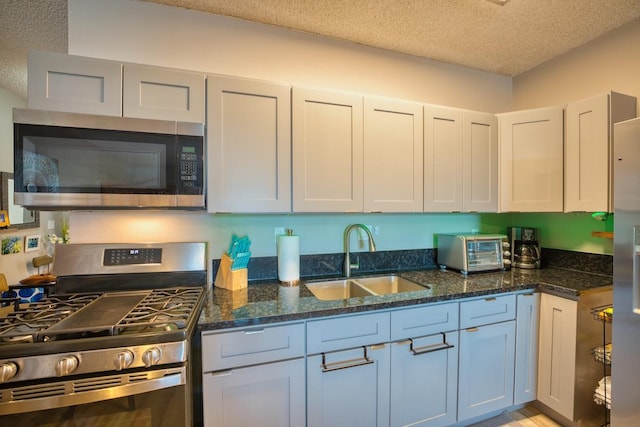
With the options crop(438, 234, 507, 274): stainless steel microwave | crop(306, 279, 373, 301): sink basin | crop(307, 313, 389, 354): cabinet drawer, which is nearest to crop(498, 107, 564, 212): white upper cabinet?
crop(438, 234, 507, 274): stainless steel microwave

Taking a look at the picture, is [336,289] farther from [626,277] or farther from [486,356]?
[626,277]

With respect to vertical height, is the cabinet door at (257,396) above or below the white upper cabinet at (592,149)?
below

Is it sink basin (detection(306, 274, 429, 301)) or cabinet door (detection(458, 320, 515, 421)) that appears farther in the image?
sink basin (detection(306, 274, 429, 301))

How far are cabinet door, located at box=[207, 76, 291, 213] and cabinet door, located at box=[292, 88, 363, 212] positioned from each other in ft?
0.23

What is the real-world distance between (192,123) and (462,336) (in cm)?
186

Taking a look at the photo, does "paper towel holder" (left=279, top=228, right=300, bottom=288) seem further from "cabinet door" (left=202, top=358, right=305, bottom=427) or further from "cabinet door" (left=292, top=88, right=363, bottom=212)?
"cabinet door" (left=202, top=358, right=305, bottom=427)

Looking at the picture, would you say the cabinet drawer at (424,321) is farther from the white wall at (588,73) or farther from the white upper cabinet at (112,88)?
the white wall at (588,73)

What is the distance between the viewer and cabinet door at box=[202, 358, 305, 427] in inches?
46.3

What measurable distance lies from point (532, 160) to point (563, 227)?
64cm

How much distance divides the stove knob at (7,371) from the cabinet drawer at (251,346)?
1.82 feet

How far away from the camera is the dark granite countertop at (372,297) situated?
1.25m

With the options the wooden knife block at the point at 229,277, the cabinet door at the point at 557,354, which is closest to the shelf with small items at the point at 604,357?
the cabinet door at the point at 557,354

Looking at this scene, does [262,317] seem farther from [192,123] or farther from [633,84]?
[633,84]

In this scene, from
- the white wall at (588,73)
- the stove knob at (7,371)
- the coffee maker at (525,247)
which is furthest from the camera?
the coffee maker at (525,247)
